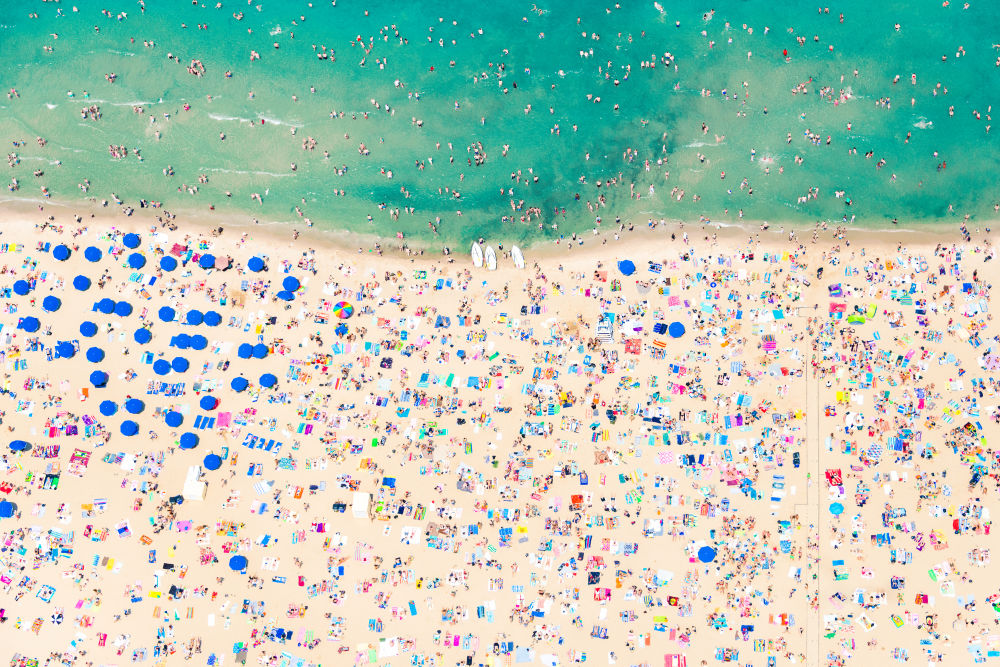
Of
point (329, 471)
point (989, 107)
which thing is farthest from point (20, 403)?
point (989, 107)

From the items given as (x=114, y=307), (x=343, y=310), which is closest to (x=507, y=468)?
(x=343, y=310)

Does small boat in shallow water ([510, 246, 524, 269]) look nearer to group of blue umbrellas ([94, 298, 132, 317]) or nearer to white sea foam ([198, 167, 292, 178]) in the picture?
white sea foam ([198, 167, 292, 178])

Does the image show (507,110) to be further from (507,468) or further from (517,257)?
(507,468)

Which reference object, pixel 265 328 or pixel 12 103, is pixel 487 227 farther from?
pixel 12 103

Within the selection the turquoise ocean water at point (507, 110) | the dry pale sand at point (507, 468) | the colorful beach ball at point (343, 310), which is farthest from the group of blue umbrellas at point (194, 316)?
the colorful beach ball at point (343, 310)

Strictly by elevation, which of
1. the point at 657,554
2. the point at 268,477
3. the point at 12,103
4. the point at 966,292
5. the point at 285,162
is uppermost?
the point at 12,103

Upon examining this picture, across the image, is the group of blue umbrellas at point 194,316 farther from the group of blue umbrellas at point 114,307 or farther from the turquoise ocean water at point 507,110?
the turquoise ocean water at point 507,110
